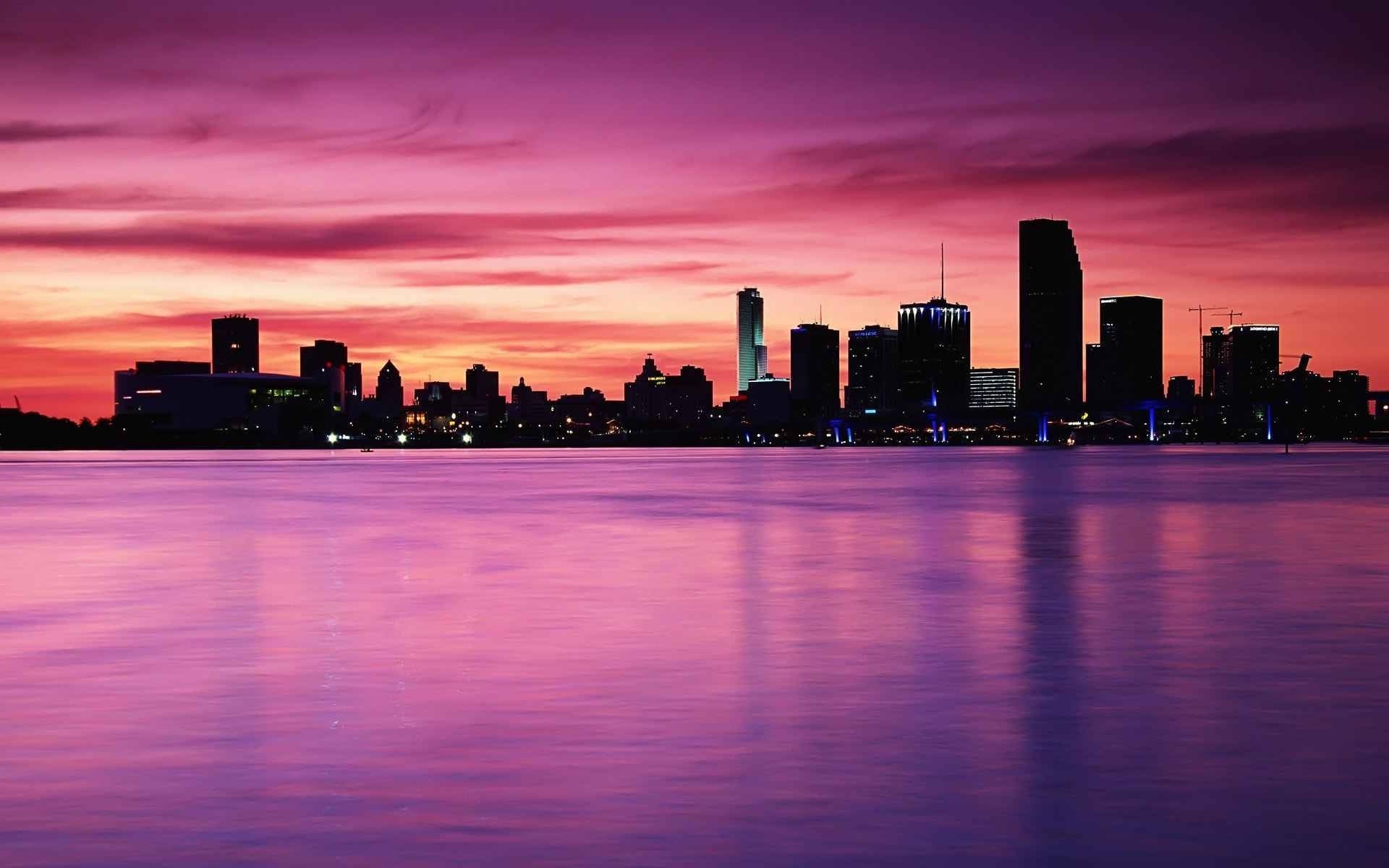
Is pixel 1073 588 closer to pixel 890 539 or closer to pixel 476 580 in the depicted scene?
pixel 476 580

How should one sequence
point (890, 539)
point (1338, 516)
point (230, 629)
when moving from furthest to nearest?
point (1338, 516), point (890, 539), point (230, 629)

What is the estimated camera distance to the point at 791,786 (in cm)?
1339

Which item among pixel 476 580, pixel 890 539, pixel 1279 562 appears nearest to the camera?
pixel 476 580

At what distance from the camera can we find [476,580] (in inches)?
1373

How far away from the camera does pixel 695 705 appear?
17938 mm

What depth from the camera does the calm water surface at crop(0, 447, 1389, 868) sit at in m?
11.8

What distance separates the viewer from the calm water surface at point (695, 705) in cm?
1184

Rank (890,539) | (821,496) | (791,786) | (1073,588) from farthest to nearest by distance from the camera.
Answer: (821,496)
(890,539)
(1073,588)
(791,786)

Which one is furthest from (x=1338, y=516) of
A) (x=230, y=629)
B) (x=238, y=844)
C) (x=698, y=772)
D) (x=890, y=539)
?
(x=238, y=844)

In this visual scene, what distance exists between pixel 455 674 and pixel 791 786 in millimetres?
7958

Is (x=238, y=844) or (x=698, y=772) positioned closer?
(x=238, y=844)

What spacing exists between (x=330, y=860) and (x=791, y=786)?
161 inches

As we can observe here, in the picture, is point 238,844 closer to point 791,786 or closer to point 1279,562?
point 791,786

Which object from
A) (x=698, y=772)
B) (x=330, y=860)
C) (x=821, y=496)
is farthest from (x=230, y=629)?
(x=821, y=496)
